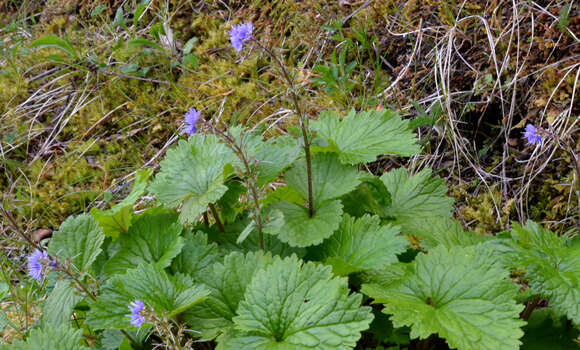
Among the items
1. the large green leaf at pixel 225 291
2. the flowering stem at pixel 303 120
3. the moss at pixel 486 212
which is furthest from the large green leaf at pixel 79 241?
the moss at pixel 486 212

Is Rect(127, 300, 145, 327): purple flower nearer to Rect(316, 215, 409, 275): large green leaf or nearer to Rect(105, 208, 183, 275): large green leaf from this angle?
Rect(105, 208, 183, 275): large green leaf

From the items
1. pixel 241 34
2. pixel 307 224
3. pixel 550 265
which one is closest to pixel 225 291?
pixel 307 224

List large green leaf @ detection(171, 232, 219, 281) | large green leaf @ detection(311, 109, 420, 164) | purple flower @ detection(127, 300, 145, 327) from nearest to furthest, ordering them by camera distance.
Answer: purple flower @ detection(127, 300, 145, 327) < large green leaf @ detection(171, 232, 219, 281) < large green leaf @ detection(311, 109, 420, 164)

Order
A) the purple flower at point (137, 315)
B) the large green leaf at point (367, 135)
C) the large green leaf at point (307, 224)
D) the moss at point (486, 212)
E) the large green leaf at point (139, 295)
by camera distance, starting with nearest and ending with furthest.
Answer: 1. the purple flower at point (137, 315)
2. the large green leaf at point (139, 295)
3. the large green leaf at point (307, 224)
4. the large green leaf at point (367, 135)
5. the moss at point (486, 212)

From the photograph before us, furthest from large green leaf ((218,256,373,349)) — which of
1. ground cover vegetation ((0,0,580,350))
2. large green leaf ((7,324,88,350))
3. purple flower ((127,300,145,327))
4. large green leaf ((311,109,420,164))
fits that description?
large green leaf ((311,109,420,164))

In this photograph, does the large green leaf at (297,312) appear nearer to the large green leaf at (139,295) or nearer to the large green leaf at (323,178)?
the large green leaf at (139,295)

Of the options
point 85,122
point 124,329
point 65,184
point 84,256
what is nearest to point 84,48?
point 85,122
